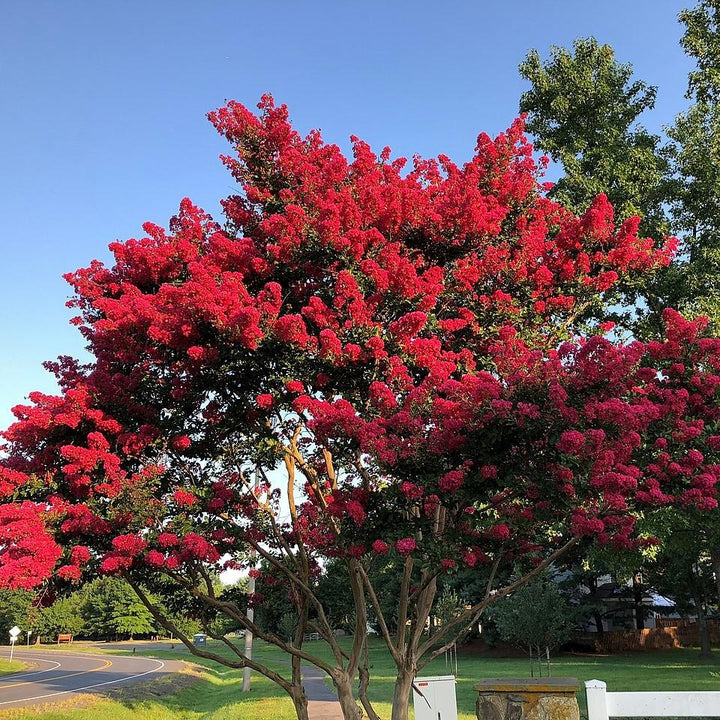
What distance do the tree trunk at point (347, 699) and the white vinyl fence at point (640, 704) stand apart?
3560 millimetres

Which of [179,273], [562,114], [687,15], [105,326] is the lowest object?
[105,326]

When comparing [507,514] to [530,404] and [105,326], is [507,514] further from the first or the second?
[105,326]

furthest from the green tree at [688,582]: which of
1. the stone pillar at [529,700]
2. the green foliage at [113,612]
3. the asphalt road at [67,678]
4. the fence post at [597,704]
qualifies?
the green foliage at [113,612]

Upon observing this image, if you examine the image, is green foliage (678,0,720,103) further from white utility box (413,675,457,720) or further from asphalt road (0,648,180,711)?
asphalt road (0,648,180,711)

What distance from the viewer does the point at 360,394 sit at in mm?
6965

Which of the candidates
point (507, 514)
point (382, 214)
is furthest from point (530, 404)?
point (382, 214)

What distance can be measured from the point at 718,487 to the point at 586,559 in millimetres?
6892

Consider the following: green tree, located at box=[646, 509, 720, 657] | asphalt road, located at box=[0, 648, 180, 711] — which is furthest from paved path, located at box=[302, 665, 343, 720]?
green tree, located at box=[646, 509, 720, 657]

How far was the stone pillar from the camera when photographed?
185 inches

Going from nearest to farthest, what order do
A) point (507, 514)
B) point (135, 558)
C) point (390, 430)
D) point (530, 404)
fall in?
point (530, 404), point (390, 430), point (507, 514), point (135, 558)

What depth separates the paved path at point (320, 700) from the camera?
A: 14906 millimetres

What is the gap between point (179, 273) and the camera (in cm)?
788

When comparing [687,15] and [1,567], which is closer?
[1,567]

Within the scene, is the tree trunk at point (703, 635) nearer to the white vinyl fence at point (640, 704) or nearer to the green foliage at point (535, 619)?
the green foliage at point (535, 619)
